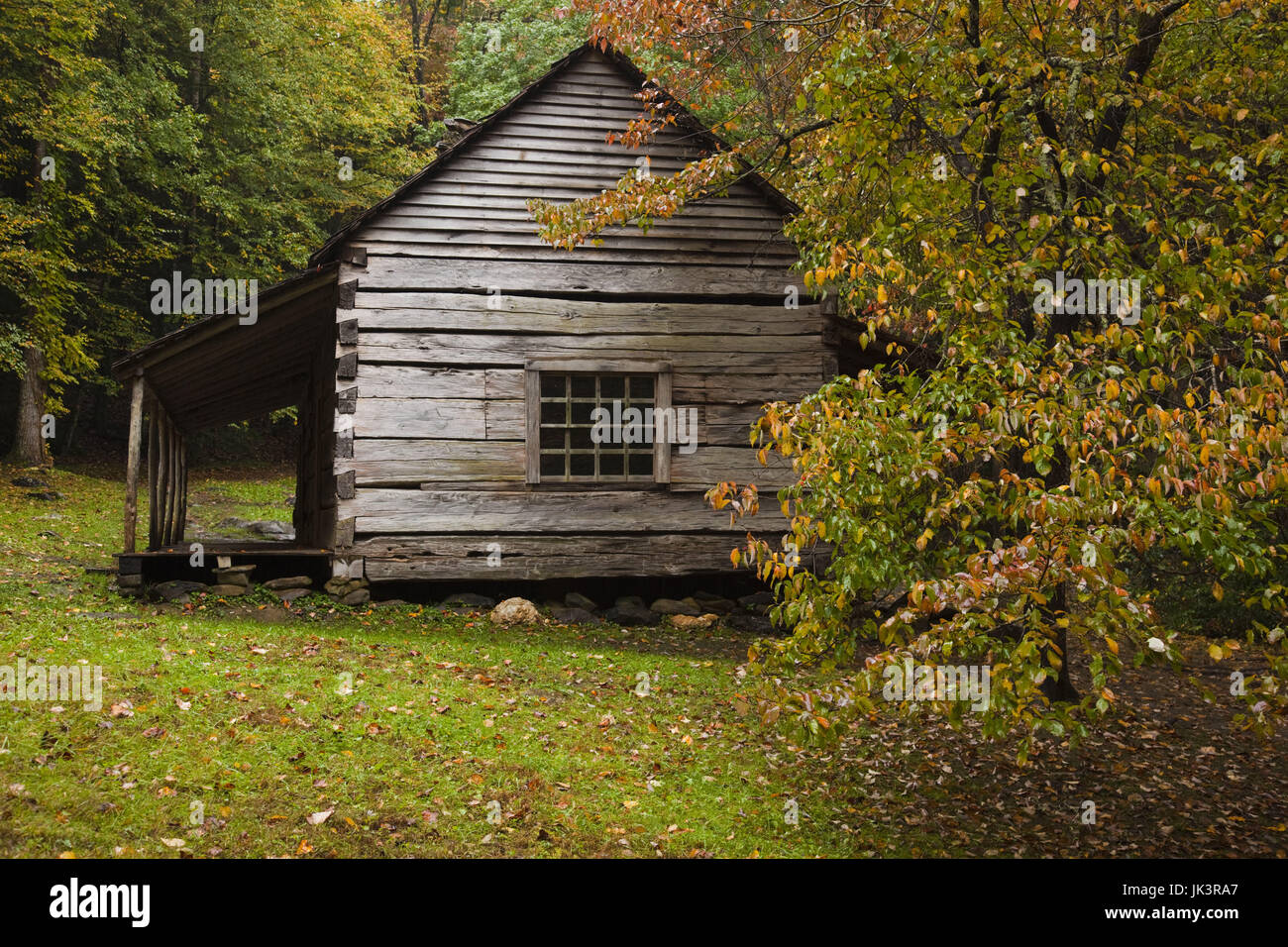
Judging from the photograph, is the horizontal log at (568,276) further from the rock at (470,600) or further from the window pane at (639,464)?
the rock at (470,600)

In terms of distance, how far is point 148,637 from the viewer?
846cm

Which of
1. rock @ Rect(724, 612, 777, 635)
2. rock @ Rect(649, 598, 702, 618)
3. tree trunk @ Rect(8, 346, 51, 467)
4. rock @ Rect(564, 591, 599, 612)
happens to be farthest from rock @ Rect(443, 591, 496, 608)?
tree trunk @ Rect(8, 346, 51, 467)

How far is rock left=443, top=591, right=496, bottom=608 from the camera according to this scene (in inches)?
442

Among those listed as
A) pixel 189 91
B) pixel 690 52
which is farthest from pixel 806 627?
pixel 189 91

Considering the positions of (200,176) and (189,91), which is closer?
(200,176)

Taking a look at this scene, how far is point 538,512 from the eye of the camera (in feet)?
37.0

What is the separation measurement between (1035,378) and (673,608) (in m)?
7.19

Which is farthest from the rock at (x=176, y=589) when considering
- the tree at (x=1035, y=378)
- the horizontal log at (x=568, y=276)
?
the tree at (x=1035, y=378)

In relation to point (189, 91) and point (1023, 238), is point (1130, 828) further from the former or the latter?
point (189, 91)

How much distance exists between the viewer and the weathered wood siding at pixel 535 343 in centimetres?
1102

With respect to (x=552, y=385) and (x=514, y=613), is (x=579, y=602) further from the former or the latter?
(x=552, y=385)

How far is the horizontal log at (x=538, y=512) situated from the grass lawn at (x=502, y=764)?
162 cm
